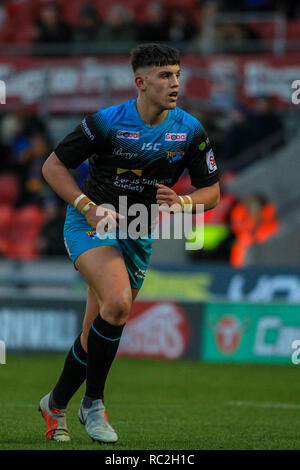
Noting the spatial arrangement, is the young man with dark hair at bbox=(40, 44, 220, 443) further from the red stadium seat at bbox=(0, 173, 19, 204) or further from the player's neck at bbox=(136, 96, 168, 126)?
the red stadium seat at bbox=(0, 173, 19, 204)

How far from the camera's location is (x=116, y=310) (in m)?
6.25

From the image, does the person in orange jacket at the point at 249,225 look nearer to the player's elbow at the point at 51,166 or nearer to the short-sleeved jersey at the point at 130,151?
the short-sleeved jersey at the point at 130,151

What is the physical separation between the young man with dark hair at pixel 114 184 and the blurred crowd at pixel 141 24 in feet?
37.7

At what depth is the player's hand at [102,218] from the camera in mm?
6316

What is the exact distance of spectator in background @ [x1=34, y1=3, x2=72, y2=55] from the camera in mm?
19109

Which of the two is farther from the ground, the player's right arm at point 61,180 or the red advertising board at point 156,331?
the player's right arm at point 61,180

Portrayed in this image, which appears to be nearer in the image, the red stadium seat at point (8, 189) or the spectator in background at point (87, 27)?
the red stadium seat at point (8, 189)

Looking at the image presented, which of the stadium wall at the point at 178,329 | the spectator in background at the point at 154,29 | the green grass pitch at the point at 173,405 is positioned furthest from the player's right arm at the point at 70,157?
the spectator in background at the point at 154,29

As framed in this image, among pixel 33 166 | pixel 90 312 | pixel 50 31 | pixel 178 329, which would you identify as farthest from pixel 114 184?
pixel 50 31

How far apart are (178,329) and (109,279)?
25.2ft

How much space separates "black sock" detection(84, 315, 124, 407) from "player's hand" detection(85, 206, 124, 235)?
546 millimetres

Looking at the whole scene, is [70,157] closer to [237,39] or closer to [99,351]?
[99,351]

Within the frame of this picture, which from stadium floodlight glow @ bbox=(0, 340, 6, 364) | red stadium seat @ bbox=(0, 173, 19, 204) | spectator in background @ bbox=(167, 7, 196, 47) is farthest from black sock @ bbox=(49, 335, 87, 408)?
spectator in background @ bbox=(167, 7, 196, 47)
